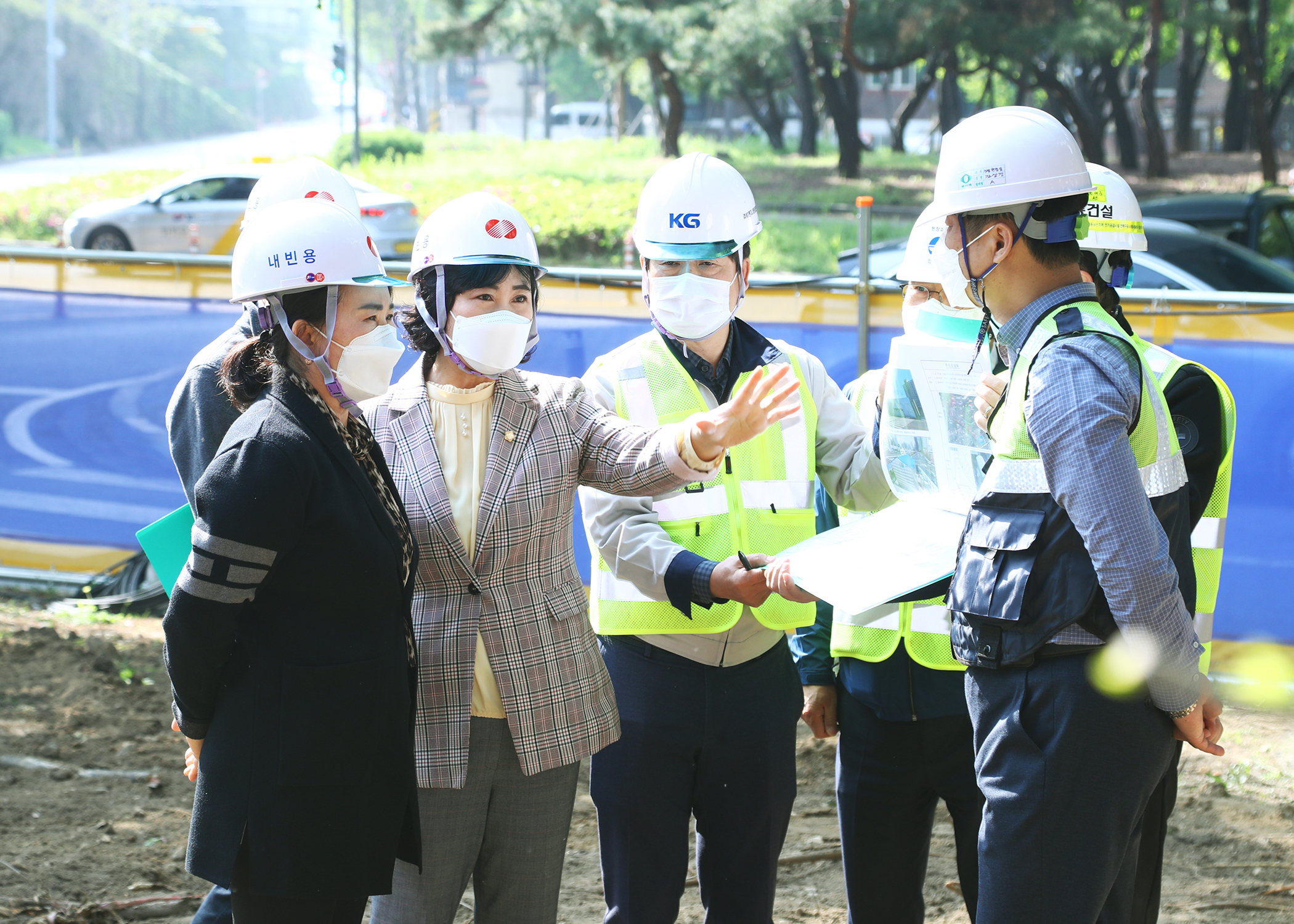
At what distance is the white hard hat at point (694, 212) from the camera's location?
312 centimetres

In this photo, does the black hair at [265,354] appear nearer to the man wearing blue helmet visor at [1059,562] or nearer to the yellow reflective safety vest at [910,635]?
the man wearing blue helmet visor at [1059,562]

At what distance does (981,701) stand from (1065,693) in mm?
178

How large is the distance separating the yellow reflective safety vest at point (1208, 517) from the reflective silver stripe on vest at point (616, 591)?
1314 mm

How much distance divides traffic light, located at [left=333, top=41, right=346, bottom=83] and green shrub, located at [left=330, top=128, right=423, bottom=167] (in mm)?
14182

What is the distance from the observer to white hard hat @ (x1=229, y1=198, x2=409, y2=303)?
2475 millimetres

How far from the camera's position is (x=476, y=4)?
30984mm

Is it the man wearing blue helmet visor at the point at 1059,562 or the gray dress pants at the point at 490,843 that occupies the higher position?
the man wearing blue helmet visor at the point at 1059,562

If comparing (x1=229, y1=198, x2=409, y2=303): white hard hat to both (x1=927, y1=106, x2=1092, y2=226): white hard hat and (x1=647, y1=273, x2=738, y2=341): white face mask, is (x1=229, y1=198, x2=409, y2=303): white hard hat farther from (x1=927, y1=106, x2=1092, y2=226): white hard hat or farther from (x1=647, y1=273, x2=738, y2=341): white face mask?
(x1=927, y1=106, x2=1092, y2=226): white hard hat

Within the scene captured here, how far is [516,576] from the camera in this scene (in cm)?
272

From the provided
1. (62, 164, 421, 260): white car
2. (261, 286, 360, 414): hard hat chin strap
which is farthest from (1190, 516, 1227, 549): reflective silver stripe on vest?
(62, 164, 421, 260): white car

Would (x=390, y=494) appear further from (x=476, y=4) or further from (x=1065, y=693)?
(x=476, y=4)

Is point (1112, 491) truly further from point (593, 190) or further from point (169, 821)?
point (593, 190)

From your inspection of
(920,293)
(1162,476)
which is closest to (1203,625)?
(1162,476)

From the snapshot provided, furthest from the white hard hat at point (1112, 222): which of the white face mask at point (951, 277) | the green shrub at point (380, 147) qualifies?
the green shrub at point (380, 147)
